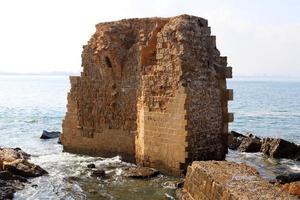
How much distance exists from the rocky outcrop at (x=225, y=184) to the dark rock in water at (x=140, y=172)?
249cm

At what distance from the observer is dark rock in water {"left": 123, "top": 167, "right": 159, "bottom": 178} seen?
1657cm

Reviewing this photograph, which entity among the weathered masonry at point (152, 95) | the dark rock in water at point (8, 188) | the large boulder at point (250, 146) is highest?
the weathered masonry at point (152, 95)

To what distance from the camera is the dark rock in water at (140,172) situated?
16566 mm

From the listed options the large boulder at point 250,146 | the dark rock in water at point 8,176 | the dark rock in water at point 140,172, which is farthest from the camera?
the large boulder at point 250,146

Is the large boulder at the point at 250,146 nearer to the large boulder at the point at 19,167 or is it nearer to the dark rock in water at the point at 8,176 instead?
the large boulder at the point at 19,167

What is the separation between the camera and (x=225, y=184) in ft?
37.1

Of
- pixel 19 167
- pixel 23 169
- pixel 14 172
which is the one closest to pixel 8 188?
pixel 14 172

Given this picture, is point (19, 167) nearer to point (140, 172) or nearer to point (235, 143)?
point (140, 172)

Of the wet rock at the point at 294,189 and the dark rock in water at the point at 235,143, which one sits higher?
the wet rock at the point at 294,189

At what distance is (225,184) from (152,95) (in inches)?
252

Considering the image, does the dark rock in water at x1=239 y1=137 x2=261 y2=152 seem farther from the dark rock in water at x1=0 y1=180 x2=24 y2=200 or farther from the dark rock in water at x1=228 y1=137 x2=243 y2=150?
the dark rock in water at x1=0 y1=180 x2=24 y2=200

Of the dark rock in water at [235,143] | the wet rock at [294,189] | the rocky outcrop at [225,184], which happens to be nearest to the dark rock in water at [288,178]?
the wet rock at [294,189]

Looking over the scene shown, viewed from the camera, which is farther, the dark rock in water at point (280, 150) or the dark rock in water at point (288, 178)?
the dark rock in water at point (280, 150)

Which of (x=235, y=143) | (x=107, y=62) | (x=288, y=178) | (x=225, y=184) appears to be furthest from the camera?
(x=235, y=143)
